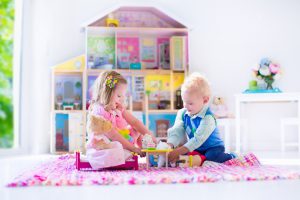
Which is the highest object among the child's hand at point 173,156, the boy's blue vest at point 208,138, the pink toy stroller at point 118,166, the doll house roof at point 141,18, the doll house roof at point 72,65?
the doll house roof at point 141,18

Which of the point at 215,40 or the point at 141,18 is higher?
the point at 141,18

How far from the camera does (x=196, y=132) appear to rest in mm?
2494

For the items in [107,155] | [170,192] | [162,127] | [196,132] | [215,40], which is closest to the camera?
[170,192]

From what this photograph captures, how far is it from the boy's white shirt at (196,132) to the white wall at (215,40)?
223cm

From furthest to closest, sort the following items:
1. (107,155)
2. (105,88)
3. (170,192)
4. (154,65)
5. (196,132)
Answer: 1. (154,65)
2. (196,132)
3. (105,88)
4. (107,155)
5. (170,192)

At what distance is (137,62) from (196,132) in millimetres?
2118

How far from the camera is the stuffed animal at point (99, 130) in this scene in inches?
88.1

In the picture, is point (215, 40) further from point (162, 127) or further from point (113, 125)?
point (113, 125)

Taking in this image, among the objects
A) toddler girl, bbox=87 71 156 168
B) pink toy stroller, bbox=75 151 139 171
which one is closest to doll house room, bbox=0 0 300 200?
toddler girl, bbox=87 71 156 168

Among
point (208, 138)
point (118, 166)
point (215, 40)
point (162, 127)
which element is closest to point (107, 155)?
point (118, 166)

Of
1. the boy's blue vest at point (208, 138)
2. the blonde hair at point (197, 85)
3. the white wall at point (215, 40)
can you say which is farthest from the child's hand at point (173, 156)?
the white wall at point (215, 40)

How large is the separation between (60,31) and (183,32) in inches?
47.1

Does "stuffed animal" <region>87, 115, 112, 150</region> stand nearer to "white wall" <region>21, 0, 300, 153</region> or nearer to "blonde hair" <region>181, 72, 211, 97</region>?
"blonde hair" <region>181, 72, 211, 97</region>

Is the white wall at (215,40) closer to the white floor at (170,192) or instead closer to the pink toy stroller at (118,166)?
the pink toy stroller at (118,166)
